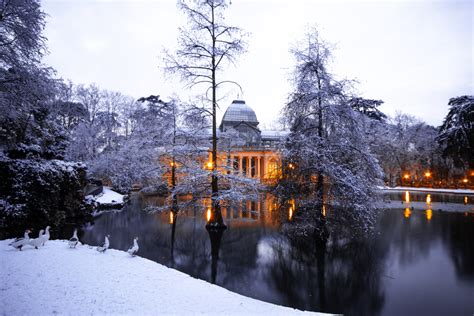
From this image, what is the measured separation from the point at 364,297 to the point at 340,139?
21.1 ft

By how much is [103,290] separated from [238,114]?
4656 centimetres

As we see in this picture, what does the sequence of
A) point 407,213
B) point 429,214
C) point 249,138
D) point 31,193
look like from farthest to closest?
point 249,138 → point 407,213 → point 429,214 → point 31,193

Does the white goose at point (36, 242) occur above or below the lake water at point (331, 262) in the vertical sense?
above

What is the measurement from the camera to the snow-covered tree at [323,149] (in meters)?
11.3

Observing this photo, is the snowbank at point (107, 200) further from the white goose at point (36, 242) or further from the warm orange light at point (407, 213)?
the warm orange light at point (407, 213)

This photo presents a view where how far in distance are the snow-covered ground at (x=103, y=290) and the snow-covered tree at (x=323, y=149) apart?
6.26m

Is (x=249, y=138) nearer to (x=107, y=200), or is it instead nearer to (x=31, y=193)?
(x=107, y=200)

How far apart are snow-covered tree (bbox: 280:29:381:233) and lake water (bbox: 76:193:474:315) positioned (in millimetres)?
1779

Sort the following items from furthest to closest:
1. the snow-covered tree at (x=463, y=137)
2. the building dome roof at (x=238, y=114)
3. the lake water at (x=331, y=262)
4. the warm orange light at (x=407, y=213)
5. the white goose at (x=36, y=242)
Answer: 1. the building dome roof at (x=238, y=114)
2. the snow-covered tree at (x=463, y=137)
3. the warm orange light at (x=407, y=213)
4. the white goose at (x=36, y=242)
5. the lake water at (x=331, y=262)

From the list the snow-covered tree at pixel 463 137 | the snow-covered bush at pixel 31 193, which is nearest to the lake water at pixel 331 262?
the snow-covered bush at pixel 31 193

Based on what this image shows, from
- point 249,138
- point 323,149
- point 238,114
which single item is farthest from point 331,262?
point 238,114

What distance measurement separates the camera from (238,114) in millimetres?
51312

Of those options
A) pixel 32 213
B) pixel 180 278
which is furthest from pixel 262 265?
pixel 32 213

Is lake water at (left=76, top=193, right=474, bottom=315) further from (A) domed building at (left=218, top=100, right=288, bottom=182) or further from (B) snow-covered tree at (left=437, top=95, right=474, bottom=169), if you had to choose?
(A) domed building at (left=218, top=100, right=288, bottom=182)
